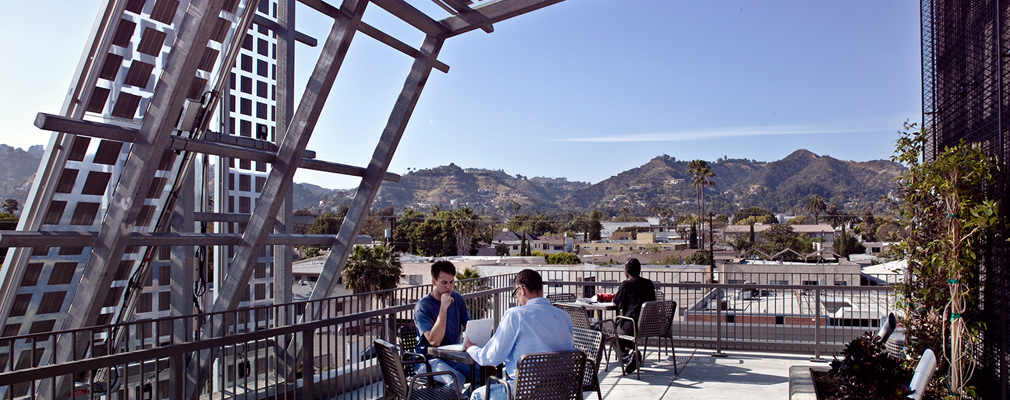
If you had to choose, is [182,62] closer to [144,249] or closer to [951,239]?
[144,249]

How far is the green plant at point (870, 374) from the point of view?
4.36 meters

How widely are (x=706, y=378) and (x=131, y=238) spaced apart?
5.89m

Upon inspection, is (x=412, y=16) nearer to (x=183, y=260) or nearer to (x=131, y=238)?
(x=131, y=238)

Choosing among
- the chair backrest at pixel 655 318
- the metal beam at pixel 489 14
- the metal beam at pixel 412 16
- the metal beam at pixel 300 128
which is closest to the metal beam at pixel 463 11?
the metal beam at pixel 489 14

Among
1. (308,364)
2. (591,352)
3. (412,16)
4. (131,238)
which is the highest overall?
(412,16)

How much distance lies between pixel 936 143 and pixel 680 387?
3.35 metres

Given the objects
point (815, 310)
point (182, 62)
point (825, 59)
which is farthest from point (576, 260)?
point (825, 59)

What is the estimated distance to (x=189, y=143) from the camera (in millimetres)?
5340

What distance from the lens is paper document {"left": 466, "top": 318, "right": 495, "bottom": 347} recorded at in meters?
4.79

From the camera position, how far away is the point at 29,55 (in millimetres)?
7762

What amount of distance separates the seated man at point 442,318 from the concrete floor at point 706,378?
73.7 inches

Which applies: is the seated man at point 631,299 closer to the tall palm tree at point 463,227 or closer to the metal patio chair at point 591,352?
the metal patio chair at point 591,352

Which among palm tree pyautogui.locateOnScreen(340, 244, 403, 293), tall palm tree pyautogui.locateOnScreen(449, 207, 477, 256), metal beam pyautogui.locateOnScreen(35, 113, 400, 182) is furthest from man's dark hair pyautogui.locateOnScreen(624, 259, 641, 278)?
tall palm tree pyautogui.locateOnScreen(449, 207, 477, 256)

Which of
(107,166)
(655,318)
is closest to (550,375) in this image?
(655,318)
